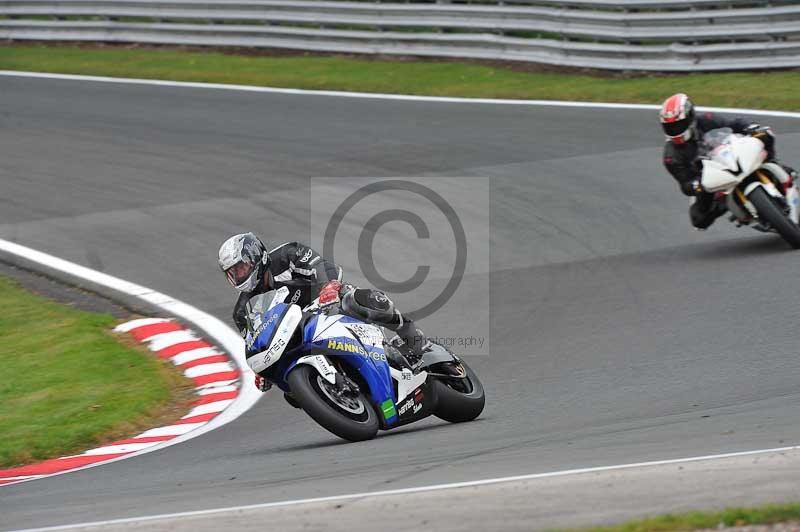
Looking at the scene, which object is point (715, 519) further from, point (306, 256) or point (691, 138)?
point (691, 138)

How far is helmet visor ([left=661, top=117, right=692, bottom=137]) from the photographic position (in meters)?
11.2

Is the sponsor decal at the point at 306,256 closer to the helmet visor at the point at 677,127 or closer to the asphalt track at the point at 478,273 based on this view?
the asphalt track at the point at 478,273

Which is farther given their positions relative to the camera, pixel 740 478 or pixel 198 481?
pixel 198 481

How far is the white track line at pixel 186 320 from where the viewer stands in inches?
356

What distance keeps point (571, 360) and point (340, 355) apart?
249 centimetres

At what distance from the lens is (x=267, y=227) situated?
1424cm

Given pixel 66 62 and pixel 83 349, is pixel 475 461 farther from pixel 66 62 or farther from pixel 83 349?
pixel 66 62

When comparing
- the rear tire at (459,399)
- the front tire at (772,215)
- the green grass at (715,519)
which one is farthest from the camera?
the front tire at (772,215)

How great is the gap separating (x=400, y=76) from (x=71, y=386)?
1131 cm

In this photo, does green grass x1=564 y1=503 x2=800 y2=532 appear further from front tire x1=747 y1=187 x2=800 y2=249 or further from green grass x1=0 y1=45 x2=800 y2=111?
green grass x1=0 y1=45 x2=800 y2=111

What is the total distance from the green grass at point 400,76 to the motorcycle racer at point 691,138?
17.1 feet

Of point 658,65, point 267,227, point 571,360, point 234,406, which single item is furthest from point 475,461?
point 658,65

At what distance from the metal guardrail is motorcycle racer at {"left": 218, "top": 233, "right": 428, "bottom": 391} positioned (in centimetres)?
1132

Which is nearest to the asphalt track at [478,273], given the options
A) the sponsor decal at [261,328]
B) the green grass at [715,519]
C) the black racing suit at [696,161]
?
the black racing suit at [696,161]
